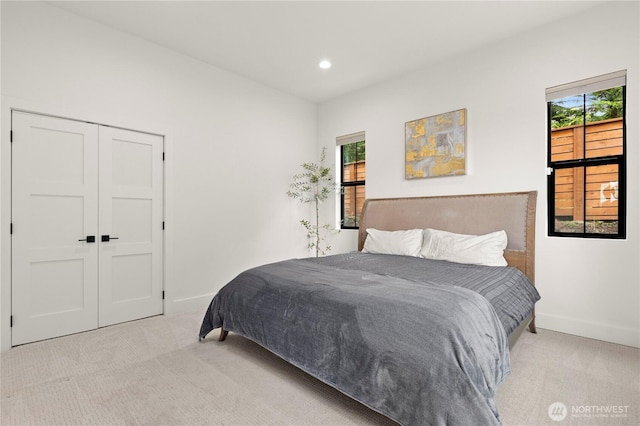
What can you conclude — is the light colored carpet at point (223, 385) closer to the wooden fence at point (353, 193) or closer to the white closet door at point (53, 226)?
the white closet door at point (53, 226)

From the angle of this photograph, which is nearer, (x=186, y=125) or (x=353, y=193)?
(x=186, y=125)

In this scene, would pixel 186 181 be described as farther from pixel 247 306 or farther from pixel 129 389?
pixel 129 389

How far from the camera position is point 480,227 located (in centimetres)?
331

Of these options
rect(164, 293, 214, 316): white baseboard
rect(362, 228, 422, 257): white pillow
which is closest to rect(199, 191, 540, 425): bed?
rect(362, 228, 422, 257): white pillow

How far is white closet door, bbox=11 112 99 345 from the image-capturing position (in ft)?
8.79

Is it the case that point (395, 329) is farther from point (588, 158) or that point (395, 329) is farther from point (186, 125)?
point (186, 125)

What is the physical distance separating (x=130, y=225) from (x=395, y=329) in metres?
3.00

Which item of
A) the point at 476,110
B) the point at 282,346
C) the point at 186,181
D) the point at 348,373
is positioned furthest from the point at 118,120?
the point at 476,110

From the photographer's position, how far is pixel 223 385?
2.05 m

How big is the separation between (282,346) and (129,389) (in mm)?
1008

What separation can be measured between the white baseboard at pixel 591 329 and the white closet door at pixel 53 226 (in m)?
4.45

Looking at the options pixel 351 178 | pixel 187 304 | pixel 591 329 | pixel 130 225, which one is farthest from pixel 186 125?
pixel 591 329

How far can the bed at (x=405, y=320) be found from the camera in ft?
4.59

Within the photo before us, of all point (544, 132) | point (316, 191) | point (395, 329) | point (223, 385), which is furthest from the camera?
point (316, 191)
